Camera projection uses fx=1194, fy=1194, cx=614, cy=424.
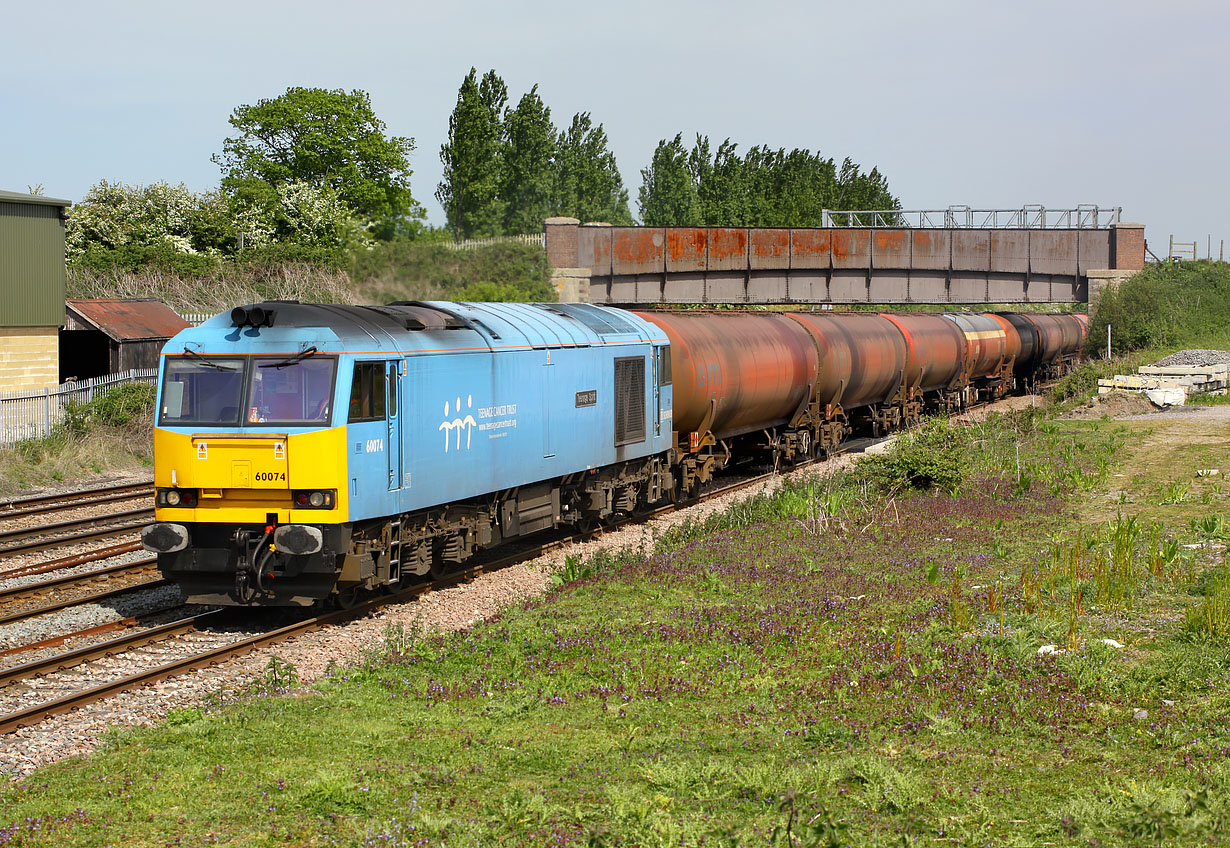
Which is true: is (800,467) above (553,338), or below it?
below

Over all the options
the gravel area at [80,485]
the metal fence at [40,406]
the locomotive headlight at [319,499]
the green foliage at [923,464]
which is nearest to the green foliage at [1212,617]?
the locomotive headlight at [319,499]

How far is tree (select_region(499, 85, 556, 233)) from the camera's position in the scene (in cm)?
8562

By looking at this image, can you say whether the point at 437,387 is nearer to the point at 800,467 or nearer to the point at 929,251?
the point at 800,467

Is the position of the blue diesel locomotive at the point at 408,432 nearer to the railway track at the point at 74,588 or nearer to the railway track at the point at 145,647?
the railway track at the point at 145,647

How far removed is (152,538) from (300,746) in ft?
16.8

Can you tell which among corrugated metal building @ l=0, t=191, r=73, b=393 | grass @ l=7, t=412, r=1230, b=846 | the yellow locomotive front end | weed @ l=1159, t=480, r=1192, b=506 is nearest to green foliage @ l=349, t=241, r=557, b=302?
corrugated metal building @ l=0, t=191, r=73, b=393

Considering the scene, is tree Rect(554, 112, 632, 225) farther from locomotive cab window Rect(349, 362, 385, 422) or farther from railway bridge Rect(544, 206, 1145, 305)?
locomotive cab window Rect(349, 362, 385, 422)

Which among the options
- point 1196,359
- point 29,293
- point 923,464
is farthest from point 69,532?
point 1196,359

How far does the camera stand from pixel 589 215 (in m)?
101

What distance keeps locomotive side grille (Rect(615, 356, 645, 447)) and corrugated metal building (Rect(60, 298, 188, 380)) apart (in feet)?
57.0

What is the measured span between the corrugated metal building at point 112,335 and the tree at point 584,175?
64.3 metres

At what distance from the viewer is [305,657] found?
12.7 metres

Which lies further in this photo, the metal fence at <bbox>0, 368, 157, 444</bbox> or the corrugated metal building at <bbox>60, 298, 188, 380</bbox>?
the corrugated metal building at <bbox>60, 298, 188, 380</bbox>

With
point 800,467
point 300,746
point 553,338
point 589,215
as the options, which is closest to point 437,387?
point 553,338
